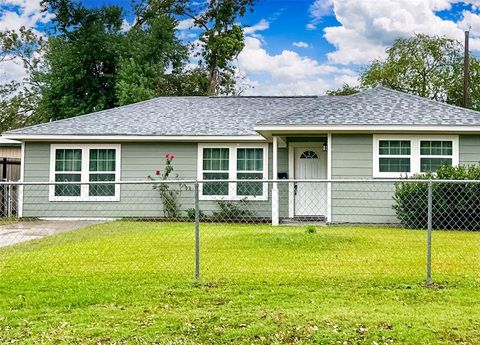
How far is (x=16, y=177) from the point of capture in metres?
20.4

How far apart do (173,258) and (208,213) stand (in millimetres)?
7892

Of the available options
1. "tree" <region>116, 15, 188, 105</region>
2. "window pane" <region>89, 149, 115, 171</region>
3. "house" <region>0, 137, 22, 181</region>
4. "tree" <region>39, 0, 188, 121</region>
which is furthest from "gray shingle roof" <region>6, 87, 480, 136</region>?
"tree" <region>39, 0, 188, 121</region>

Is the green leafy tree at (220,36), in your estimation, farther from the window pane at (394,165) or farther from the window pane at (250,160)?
the window pane at (394,165)

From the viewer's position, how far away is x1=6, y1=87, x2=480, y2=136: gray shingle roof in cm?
1452

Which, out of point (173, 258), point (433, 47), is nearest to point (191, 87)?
point (433, 47)

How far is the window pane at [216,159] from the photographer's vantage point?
16.6 m

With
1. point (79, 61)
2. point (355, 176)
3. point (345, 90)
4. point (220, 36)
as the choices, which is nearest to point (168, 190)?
point (355, 176)

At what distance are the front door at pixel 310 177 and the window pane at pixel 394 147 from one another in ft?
6.46

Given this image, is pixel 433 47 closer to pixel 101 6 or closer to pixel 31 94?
pixel 101 6

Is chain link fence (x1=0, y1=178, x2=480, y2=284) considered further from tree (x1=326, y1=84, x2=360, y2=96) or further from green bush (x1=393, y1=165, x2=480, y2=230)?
tree (x1=326, y1=84, x2=360, y2=96)

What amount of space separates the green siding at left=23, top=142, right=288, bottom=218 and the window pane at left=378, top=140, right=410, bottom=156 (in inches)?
124

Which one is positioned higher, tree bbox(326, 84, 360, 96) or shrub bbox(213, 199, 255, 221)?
tree bbox(326, 84, 360, 96)

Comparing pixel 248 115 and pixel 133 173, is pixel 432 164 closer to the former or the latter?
pixel 248 115

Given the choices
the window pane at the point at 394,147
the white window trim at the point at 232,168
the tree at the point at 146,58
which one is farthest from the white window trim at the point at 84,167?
the tree at the point at 146,58
